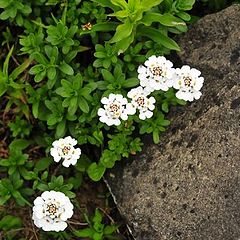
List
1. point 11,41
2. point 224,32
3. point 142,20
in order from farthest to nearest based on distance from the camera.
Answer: point 11,41 < point 224,32 < point 142,20

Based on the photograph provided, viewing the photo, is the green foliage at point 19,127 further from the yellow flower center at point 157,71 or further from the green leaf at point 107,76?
the yellow flower center at point 157,71

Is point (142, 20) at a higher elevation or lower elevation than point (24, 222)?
higher

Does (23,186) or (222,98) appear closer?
(222,98)

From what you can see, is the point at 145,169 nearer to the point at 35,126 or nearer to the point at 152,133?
the point at 152,133

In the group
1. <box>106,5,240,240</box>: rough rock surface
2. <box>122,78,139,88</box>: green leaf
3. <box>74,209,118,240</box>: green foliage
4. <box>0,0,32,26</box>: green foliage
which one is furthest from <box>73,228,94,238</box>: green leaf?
<box>0,0,32,26</box>: green foliage

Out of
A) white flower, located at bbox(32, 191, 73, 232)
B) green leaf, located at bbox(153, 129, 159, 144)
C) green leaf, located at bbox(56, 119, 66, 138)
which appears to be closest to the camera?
white flower, located at bbox(32, 191, 73, 232)

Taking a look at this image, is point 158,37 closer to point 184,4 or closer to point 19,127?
point 184,4

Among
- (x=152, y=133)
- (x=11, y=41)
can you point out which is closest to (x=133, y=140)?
(x=152, y=133)

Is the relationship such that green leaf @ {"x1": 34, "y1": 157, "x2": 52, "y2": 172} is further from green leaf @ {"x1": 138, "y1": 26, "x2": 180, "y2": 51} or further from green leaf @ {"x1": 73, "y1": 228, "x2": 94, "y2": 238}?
green leaf @ {"x1": 138, "y1": 26, "x2": 180, "y2": 51}
